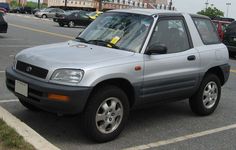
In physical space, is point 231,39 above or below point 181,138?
above

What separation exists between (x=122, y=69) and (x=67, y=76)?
73 centimetres

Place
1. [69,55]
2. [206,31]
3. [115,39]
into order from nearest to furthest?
[69,55]
[115,39]
[206,31]

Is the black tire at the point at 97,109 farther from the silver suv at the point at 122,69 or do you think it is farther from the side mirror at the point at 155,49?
the side mirror at the point at 155,49

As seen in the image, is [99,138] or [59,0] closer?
[99,138]

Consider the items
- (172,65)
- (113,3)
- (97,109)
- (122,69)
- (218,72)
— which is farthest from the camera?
(113,3)

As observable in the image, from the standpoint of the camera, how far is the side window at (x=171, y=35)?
6281mm

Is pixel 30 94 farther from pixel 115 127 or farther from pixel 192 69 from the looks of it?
pixel 192 69

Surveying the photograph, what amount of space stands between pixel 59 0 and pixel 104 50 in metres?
136

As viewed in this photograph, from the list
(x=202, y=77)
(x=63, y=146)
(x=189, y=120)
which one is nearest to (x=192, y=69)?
(x=202, y=77)

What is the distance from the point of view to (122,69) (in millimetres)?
Answer: 5492

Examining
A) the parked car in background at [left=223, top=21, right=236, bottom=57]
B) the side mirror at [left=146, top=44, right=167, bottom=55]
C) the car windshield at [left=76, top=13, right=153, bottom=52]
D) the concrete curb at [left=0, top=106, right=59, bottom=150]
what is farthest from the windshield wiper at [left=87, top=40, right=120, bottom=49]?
the parked car in background at [left=223, top=21, right=236, bottom=57]

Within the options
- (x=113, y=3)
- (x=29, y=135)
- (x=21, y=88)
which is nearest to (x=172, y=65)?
(x=21, y=88)

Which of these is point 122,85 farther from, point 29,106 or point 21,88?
point 29,106

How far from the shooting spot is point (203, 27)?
285 inches
